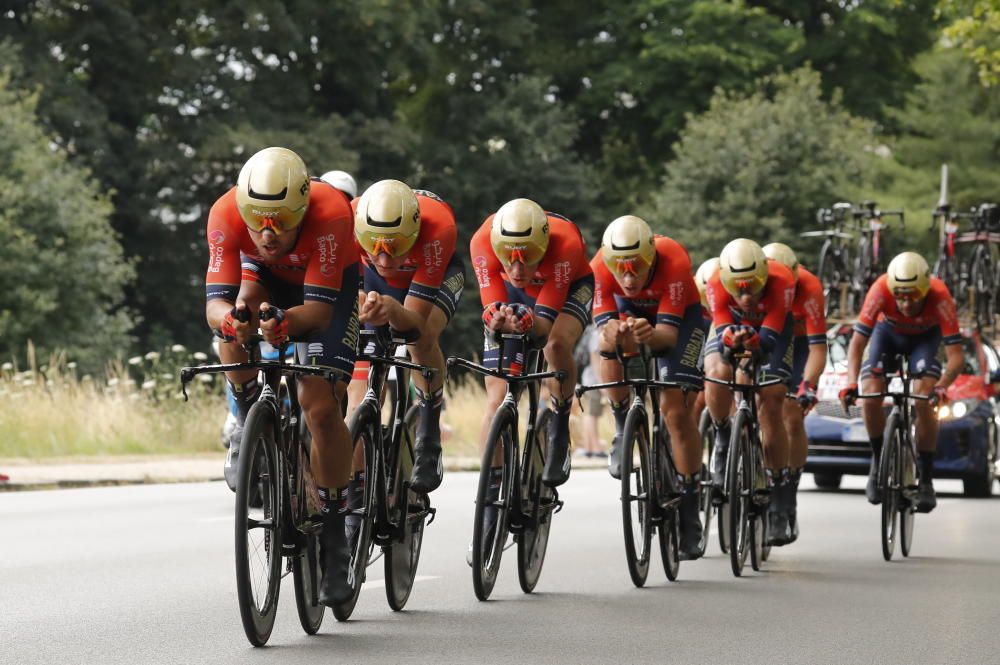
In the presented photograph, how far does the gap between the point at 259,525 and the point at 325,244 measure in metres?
1.26

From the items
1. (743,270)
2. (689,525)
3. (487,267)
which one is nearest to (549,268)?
(487,267)

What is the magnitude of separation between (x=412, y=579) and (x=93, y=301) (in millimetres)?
26349

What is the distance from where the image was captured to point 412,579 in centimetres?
933

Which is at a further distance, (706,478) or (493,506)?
(706,478)

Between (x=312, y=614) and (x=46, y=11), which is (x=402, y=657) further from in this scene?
(x=46, y=11)

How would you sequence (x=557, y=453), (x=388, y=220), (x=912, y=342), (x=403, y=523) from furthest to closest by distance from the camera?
1. (x=912, y=342)
2. (x=557, y=453)
3. (x=403, y=523)
4. (x=388, y=220)

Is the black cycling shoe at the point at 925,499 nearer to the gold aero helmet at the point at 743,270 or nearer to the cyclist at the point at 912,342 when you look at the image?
the cyclist at the point at 912,342

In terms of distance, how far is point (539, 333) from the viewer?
9.91m

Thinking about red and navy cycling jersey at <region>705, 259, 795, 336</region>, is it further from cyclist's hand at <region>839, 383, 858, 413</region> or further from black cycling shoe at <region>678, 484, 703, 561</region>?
black cycling shoe at <region>678, 484, 703, 561</region>

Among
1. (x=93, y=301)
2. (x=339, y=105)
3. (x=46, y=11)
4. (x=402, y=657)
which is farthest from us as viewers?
(x=339, y=105)

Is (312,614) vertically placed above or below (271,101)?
below

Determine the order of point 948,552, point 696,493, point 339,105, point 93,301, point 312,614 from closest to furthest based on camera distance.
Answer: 1. point 312,614
2. point 696,493
3. point 948,552
4. point 93,301
5. point 339,105

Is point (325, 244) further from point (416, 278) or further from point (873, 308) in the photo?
point (873, 308)

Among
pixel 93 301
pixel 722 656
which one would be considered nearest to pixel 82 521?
pixel 722 656
